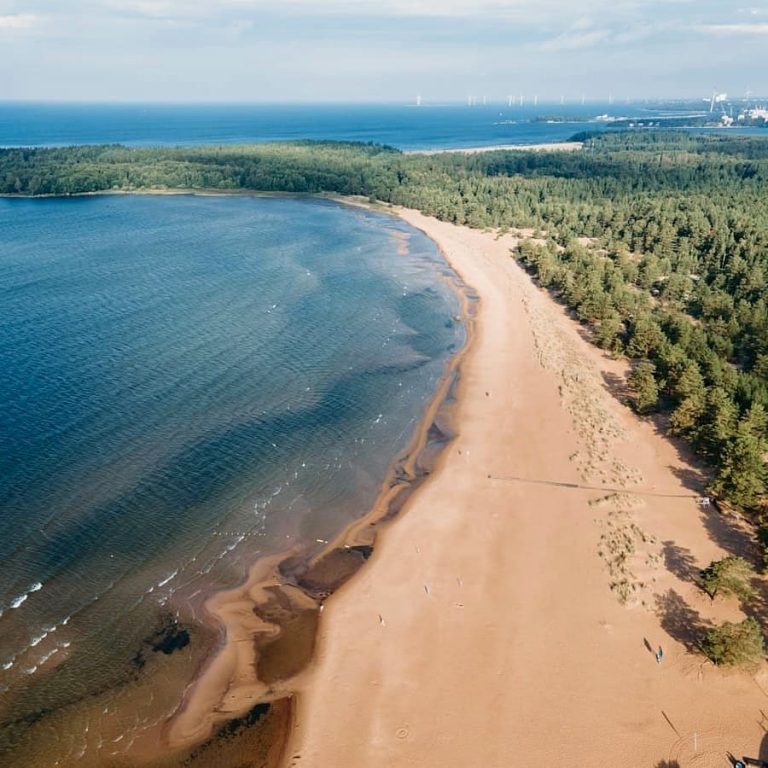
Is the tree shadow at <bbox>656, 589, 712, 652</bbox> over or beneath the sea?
beneath

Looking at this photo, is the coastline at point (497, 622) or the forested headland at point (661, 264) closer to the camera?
the coastline at point (497, 622)

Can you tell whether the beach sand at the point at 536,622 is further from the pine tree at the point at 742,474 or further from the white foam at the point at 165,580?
the white foam at the point at 165,580

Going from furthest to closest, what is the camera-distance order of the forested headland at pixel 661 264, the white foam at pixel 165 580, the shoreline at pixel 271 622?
the forested headland at pixel 661 264, the white foam at pixel 165 580, the shoreline at pixel 271 622

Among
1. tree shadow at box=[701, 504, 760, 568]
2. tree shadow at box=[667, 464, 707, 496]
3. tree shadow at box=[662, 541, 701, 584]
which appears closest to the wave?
→ tree shadow at box=[662, 541, 701, 584]

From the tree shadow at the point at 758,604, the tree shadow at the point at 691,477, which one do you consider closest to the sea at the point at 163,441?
the tree shadow at the point at 691,477

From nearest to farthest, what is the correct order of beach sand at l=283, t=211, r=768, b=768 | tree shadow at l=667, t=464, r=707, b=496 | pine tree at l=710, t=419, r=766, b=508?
beach sand at l=283, t=211, r=768, b=768 → pine tree at l=710, t=419, r=766, b=508 → tree shadow at l=667, t=464, r=707, b=496

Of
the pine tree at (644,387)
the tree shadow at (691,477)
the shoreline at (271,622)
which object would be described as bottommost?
the shoreline at (271,622)

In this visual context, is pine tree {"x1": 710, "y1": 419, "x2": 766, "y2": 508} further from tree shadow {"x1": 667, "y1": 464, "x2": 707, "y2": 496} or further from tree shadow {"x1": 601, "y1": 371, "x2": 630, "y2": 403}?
tree shadow {"x1": 601, "y1": 371, "x2": 630, "y2": 403}
